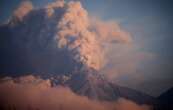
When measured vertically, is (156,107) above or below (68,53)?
below

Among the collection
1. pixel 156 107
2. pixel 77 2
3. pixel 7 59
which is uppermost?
pixel 77 2

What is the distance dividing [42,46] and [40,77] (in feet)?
18.5

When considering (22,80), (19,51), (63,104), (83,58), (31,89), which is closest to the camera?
(31,89)

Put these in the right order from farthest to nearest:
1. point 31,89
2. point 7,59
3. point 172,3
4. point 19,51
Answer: point 19,51
point 7,59
point 31,89
point 172,3

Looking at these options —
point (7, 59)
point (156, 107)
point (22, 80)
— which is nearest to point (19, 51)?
point (7, 59)

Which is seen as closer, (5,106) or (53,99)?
(5,106)

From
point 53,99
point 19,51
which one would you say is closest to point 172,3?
point 53,99

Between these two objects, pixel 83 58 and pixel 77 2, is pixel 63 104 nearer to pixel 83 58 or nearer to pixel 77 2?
pixel 83 58

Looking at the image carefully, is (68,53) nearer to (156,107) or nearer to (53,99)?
(53,99)

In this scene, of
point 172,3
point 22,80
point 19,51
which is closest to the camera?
point 172,3

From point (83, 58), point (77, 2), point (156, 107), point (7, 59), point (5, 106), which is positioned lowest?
point (5, 106)

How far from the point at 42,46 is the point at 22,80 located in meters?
4.98

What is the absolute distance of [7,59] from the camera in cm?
1633

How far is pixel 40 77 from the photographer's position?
571 inches
